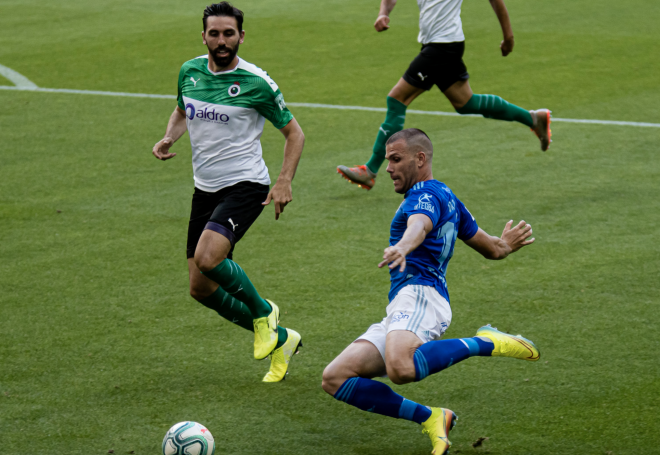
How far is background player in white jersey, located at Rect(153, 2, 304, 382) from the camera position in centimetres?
557

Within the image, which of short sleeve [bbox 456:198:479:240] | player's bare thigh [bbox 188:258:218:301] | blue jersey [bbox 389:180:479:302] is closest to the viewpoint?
blue jersey [bbox 389:180:479:302]

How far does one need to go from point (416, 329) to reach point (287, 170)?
61.3 inches

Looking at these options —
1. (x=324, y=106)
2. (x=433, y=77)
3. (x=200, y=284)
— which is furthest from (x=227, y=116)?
(x=324, y=106)

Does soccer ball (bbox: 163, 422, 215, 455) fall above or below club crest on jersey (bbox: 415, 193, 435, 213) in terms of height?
below

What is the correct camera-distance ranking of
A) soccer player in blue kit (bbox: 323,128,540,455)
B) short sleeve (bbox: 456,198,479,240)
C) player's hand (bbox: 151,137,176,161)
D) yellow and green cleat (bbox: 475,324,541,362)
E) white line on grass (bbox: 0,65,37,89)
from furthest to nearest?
white line on grass (bbox: 0,65,37,89) → player's hand (bbox: 151,137,176,161) → short sleeve (bbox: 456,198,479,240) → yellow and green cleat (bbox: 475,324,541,362) → soccer player in blue kit (bbox: 323,128,540,455)

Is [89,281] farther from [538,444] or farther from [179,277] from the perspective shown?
[538,444]

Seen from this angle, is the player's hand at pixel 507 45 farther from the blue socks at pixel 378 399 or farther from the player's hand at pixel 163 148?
the blue socks at pixel 378 399

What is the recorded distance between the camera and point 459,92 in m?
8.95

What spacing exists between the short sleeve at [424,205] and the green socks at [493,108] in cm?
458

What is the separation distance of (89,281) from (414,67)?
3858mm

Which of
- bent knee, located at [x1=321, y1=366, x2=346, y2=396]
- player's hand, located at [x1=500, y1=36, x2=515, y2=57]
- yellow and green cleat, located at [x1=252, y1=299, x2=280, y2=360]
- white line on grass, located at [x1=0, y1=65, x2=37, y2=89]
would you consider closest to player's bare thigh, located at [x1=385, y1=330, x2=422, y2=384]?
bent knee, located at [x1=321, y1=366, x2=346, y2=396]

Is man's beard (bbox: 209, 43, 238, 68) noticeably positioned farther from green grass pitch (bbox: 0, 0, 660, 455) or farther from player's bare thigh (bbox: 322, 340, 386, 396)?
player's bare thigh (bbox: 322, 340, 386, 396)

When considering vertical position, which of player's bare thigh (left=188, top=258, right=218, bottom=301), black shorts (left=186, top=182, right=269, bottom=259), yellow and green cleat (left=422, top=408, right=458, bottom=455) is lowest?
yellow and green cleat (left=422, top=408, right=458, bottom=455)

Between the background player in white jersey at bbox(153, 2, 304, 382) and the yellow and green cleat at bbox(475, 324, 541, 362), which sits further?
the background player in white jersey at bbox(153, 2, 304, 382)
